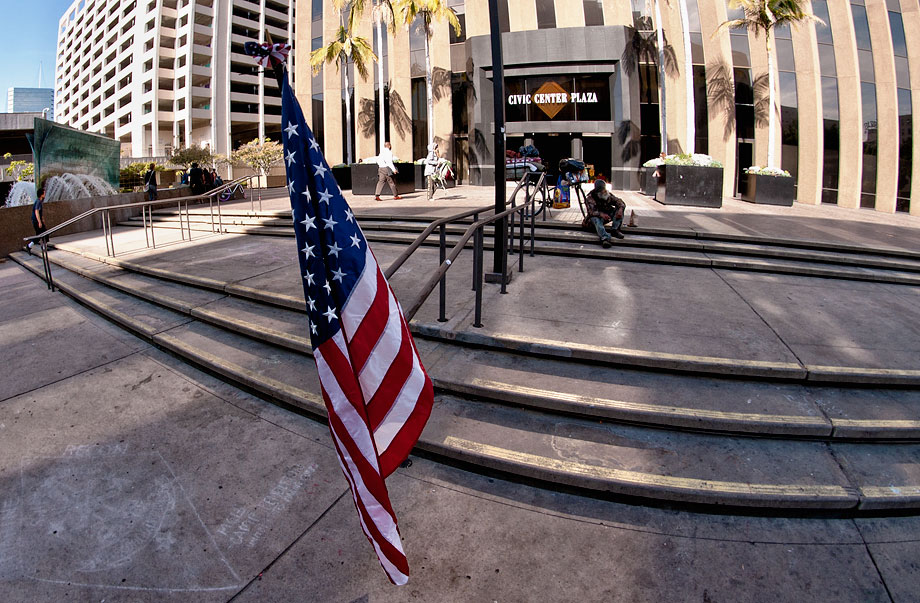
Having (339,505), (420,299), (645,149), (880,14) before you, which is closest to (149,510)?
(339,505)

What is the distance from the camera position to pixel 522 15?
20469mm

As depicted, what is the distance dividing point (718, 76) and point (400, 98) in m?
14.6

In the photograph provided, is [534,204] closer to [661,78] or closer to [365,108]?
[661,78]

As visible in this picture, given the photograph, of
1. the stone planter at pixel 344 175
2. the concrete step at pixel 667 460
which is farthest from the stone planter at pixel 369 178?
the concrete step at pixel 667 460

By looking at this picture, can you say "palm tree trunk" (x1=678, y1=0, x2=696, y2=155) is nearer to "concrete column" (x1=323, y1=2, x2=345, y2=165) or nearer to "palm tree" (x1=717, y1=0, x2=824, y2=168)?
"palm tree" (x1=717, y1=0, x2=824, y2=168)

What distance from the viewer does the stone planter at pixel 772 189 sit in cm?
1525

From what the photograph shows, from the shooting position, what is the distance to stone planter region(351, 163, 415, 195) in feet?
57.3

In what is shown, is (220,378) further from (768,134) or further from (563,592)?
(768,134)

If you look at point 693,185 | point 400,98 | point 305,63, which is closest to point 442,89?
point 400,98

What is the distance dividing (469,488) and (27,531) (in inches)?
108

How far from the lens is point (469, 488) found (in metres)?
3.20

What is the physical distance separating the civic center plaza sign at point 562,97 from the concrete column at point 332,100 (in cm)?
937

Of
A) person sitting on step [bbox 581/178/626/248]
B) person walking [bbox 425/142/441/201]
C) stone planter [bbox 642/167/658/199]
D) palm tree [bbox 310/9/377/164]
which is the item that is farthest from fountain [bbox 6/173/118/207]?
stone planter [bbox 642/167/658/199]

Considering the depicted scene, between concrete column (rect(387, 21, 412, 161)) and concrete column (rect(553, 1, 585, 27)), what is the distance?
7146mm
